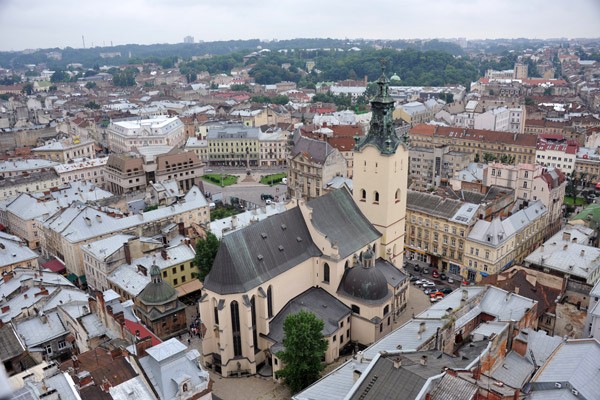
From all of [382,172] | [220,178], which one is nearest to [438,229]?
[382,172]

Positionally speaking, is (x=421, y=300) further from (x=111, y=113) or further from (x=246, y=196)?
(x=111, y=113)

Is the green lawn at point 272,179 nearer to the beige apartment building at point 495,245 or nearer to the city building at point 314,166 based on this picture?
the city building at point 314,166

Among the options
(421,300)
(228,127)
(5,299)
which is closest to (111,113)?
(228,127)

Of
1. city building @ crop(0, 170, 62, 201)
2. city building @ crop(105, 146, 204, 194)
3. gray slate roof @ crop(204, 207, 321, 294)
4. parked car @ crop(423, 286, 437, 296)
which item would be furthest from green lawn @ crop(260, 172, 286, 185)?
gray slate roof @ crop(204, 207, 321, 294)

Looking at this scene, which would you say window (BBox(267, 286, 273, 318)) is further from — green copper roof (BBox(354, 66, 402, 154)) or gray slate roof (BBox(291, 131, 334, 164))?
gray slate roof (BBox(291, 131, 334, 164))

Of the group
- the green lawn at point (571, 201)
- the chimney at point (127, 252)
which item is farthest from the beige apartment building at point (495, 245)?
the chimney at point (127, 252)
